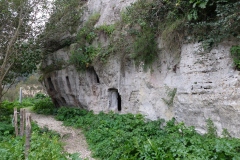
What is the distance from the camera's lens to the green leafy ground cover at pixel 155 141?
496 centimetres

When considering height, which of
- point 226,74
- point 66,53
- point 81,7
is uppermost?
point 81,7

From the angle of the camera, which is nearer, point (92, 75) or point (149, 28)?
point (149, 28)

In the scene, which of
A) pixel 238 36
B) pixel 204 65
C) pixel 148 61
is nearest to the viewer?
pixel 238 36

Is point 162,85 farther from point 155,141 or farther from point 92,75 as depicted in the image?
point 92,75

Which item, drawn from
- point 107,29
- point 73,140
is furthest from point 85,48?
point 73,140

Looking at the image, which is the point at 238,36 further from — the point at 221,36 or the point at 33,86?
the point at 33,86

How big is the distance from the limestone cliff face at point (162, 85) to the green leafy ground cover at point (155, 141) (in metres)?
0.50

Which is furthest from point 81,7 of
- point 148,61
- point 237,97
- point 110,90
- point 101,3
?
point 237,97

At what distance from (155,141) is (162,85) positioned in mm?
3627

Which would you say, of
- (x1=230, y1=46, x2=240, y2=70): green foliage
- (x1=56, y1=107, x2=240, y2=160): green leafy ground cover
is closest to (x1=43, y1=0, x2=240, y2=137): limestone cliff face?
(x1=230, y1=46, x2=240, y2=70): green foliage

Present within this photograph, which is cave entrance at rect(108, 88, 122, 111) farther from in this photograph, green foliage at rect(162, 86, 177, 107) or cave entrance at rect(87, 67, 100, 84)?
green foliage at rect(162, 86, 177, 107)

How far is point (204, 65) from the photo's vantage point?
7.03 metres

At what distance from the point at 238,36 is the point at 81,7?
11.6 meters

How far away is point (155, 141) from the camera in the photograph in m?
5.89
